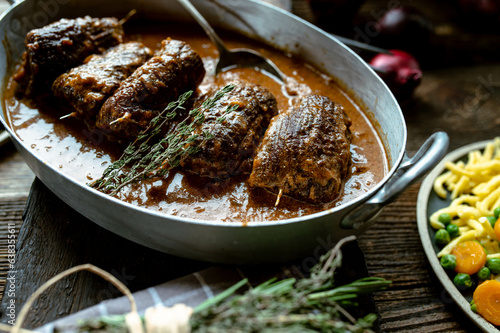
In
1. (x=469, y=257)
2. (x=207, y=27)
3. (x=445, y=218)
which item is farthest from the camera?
(x=207, y=27)

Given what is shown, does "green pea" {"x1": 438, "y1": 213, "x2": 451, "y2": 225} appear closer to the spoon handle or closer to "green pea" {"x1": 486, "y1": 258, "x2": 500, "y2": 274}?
"green pea" {"x1": 486, "y1": 258, "x2": 500, "y2": 274}

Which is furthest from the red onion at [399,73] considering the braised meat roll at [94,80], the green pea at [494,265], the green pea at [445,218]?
the braised meat roll at [94,80]

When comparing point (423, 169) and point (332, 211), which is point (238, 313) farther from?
point (423, 169)

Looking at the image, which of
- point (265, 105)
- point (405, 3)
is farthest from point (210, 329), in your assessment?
point (405, 3)

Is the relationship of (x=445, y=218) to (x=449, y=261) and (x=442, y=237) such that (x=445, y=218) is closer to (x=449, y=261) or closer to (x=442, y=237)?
(x=442, y=237)

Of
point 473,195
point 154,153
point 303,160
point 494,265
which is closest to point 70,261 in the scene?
point 154,153

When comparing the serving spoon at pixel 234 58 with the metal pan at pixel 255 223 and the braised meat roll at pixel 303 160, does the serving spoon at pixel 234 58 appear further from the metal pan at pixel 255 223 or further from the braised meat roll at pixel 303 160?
the braised meat roll at pixel 303 160

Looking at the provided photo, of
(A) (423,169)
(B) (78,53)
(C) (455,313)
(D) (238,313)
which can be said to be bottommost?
(C) (455,313)
